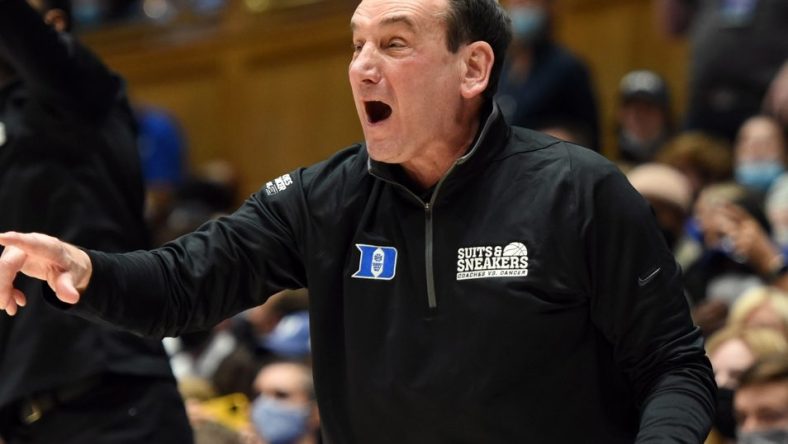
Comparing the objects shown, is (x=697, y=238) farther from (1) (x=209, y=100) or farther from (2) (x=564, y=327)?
(1) (x=209, y=100)

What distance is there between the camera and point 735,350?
4.56 m

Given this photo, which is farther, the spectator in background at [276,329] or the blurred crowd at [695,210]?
the spectator in background at [276,329]

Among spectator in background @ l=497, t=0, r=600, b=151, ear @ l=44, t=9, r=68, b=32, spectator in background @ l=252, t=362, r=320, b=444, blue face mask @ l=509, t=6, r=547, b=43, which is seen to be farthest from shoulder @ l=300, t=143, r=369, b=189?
blue face mask @ l=509, t=6, r=547, b=43

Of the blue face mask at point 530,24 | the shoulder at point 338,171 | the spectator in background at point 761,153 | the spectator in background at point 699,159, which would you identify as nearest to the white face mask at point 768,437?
the shoulder at point 338,171

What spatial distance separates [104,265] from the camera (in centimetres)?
256

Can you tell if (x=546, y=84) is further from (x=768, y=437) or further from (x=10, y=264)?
(x=10, y=264)

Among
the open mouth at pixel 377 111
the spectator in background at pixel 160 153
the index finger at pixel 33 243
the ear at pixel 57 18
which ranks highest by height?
the open mouth at pixel 377 111

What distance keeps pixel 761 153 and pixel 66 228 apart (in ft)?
12.8

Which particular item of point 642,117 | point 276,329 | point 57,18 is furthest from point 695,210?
point 57,18

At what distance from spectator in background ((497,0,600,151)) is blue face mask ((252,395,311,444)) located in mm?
2317

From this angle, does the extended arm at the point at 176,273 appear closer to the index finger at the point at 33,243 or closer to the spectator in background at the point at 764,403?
the index finger at the point at 33,243

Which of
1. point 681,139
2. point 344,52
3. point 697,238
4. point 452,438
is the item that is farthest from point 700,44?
point 452,438

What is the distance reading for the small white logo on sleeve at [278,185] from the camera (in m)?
2.89

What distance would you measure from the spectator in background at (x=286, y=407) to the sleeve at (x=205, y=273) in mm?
2548
